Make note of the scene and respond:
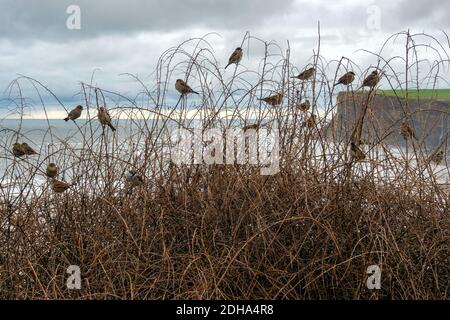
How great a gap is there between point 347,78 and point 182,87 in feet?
3.60

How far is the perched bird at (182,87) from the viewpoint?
14.2 ft

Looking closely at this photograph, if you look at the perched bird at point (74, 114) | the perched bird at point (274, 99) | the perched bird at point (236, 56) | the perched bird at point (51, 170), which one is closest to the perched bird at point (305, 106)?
the perched bird at point (274, 99)

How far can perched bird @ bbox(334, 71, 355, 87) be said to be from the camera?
431 cm

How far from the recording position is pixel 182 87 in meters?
4.34

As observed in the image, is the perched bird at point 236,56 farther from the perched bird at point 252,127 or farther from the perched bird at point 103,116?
the perched bird at point 103,116

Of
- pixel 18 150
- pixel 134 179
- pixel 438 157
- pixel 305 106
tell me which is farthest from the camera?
pixel 438 157

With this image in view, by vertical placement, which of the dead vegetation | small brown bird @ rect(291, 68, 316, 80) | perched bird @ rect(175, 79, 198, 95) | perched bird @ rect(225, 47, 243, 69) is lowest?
the dead vegetation

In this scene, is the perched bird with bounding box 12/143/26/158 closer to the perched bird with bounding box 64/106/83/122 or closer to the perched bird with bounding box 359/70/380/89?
the perched bird with bounding box 64/106/83/122

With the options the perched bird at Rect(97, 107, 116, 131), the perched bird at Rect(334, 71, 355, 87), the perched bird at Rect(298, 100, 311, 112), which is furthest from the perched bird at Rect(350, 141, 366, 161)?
the perched bird at Rect(97, 107, 116, 131)

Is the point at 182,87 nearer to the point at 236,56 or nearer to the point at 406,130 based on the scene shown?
the point at 236,56

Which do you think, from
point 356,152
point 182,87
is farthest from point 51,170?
point 356,152

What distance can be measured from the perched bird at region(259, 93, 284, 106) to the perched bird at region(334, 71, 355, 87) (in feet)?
1.26
